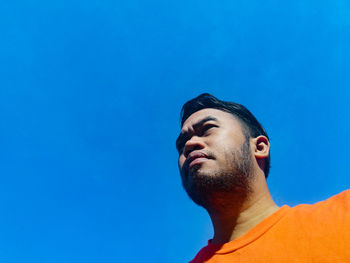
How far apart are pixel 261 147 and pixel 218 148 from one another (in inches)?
33.4

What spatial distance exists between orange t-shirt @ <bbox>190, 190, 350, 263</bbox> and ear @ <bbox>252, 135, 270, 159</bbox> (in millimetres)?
946

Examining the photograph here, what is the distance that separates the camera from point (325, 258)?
2137mm

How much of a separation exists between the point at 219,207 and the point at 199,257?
2.07 feet

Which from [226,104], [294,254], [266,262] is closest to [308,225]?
[294,254]

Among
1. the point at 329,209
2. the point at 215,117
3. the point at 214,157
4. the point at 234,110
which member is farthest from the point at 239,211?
the point at 234,110

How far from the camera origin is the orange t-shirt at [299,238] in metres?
2.19

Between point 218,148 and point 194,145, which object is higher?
point 194,145

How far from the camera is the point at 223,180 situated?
10.1 feet

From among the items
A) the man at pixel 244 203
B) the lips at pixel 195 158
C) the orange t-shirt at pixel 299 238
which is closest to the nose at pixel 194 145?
the man at pixel 244 203

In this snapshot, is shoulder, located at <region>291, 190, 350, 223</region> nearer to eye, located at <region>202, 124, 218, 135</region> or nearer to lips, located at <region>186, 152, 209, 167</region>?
lips, located at <region>186, 152, 209, 167</region>

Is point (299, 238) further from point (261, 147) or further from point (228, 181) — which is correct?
point (261, 147)

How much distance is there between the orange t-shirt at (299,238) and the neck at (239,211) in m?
0.18

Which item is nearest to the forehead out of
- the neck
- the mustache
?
the mustache

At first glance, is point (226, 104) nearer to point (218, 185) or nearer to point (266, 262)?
point (218, 185)
